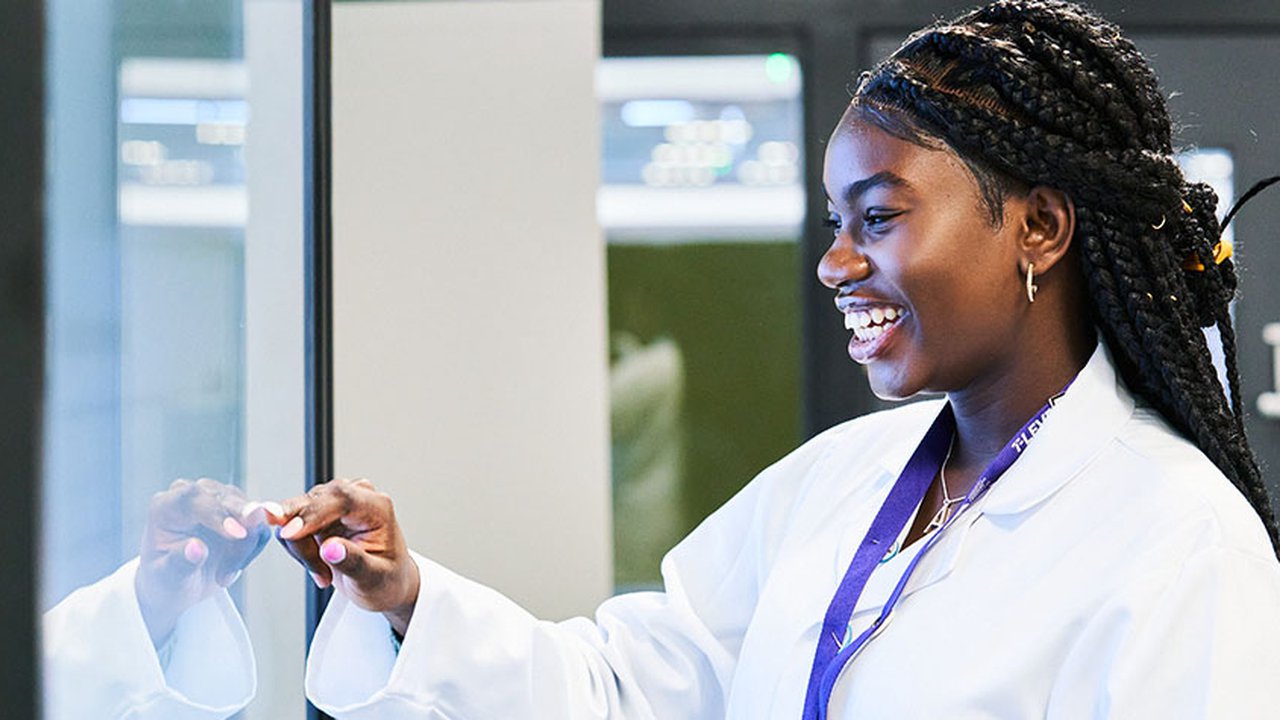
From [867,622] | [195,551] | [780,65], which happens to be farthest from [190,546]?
[780,65]

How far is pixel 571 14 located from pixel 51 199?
1.48m

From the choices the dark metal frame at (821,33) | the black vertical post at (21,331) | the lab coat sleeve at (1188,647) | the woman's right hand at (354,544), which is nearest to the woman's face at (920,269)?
the lab coat sleeve at (1188,647)

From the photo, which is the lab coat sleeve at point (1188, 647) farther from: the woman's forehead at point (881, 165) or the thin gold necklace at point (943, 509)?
the woman's forehead at point (881, 165)

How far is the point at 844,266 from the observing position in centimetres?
115

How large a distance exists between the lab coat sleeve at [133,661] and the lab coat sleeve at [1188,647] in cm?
68

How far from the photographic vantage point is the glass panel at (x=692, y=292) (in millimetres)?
3350

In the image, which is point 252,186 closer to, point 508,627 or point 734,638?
Answer: point 508,627

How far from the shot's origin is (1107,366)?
1147mm

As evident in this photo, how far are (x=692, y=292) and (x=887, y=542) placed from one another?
7.56 ft

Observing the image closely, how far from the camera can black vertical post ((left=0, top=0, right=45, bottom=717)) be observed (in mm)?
557

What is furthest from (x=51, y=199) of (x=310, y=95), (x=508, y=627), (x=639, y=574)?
(x=639, y=574)

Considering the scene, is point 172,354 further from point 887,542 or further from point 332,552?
point 887,542

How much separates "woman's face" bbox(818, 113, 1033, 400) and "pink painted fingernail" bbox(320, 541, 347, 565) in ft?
1.60

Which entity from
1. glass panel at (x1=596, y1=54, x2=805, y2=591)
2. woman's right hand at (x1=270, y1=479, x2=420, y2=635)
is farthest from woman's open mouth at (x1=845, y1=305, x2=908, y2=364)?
glass panel at (x1=596, y1=54, x2=805, y2=591)
